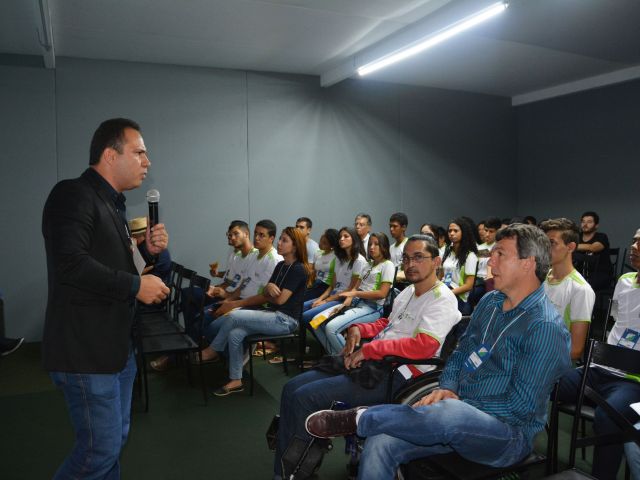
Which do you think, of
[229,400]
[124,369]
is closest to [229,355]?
[229,400]

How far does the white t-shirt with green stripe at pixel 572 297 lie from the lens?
2.60 m

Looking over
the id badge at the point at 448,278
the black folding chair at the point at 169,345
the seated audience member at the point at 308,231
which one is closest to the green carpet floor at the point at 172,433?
the black folding chair at the point at 169,345

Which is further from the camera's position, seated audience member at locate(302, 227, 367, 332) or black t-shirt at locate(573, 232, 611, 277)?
black t-shirt at locate(573, 232, 611, 277)

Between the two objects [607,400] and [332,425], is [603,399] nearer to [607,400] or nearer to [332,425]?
[607,400]

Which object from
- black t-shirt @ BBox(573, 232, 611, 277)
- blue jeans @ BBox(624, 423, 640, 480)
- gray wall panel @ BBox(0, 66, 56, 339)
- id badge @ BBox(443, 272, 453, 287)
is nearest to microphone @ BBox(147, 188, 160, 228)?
blue jeans @ BBox(624, 423, 640, 480)

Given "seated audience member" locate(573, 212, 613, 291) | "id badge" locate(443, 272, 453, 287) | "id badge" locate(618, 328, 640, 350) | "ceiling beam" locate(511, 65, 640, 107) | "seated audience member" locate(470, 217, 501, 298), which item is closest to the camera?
"id badge" locate(618, 328, 640, 350)

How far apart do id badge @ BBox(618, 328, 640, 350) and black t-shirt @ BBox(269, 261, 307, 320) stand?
85.2 inches

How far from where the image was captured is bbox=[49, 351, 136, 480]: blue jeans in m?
1.62

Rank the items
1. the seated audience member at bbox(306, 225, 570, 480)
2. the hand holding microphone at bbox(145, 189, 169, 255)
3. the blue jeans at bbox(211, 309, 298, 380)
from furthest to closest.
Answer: the blue jeans at bbox(211, 309, 298, 380) < the hand holding microphone at bbox(145, 189, 169, 255) < the seated audience member at bbox(306, 225, 570, 480)

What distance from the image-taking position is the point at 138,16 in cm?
A: 465

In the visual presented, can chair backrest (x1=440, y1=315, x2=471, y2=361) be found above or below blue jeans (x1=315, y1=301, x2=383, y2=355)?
above

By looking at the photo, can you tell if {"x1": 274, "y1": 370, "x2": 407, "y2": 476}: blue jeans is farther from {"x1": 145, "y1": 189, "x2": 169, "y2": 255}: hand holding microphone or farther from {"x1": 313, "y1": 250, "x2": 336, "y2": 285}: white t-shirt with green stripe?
{"x1": 313, "y1": 250, "x2": 336, "y2": 285}: white t-shirt with green stripe

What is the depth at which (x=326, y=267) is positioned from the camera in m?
5.32

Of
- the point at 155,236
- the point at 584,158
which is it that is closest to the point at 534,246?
the point at 155,236
